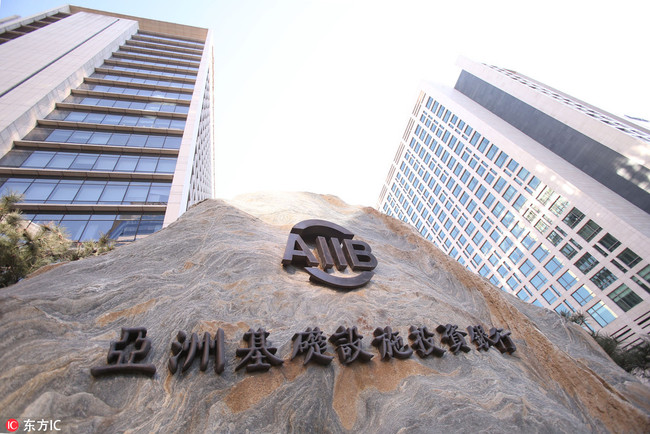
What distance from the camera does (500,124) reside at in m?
55.0

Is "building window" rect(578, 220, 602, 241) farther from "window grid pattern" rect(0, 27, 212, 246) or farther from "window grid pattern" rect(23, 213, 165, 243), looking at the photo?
"window grid pattern" rect(23, 213, 165, 243)

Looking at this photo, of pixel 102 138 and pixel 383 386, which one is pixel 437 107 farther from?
pixel 383 386

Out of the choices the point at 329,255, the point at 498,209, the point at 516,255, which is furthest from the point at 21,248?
the point at 498,209

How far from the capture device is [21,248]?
36.3 ft

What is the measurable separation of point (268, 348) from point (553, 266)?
4691cm

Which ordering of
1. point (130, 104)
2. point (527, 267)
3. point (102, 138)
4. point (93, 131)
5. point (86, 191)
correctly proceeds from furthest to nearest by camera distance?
point (527, 267)
point (130, 104)
point (93, 131)
point (102, 138)
point (86, 191)

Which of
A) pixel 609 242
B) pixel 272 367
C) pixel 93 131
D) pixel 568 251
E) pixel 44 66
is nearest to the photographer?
pixel 272 367

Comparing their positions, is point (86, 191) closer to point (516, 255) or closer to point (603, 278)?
point (516, 255)

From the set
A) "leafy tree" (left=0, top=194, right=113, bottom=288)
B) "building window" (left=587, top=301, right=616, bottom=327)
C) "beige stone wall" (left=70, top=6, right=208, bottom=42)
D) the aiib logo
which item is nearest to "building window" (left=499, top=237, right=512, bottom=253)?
"building window" (left=587, top=301, right=616, bottom=327)

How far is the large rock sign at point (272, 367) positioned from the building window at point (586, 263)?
1323 inches

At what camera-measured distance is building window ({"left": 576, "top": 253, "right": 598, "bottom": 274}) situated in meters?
36.2

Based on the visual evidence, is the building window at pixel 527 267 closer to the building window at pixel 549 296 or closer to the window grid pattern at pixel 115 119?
the building window at pixel 549 296

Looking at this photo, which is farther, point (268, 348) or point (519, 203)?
point (519, 203)

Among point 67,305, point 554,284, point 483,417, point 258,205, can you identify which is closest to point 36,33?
point 258,205
